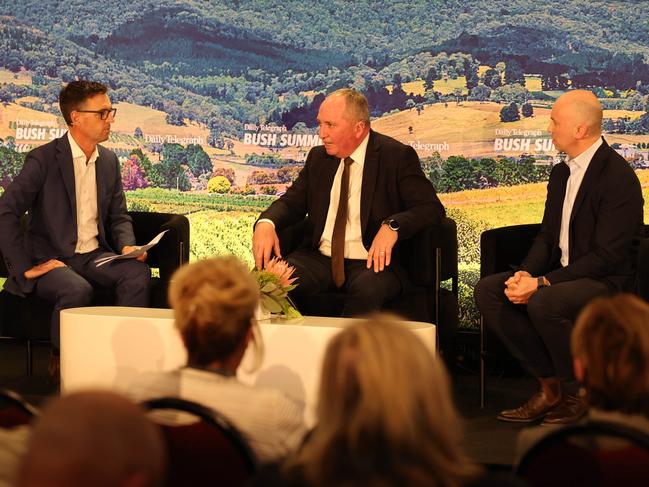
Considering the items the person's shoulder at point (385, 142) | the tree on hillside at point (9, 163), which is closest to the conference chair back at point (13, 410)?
the person's shoulder at point (385, 142)

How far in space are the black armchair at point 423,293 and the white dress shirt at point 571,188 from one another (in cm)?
57

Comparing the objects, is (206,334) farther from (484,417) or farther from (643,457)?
(484,417)

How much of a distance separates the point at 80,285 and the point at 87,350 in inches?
33.5

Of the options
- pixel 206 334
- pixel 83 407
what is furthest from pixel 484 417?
pixel 83 407

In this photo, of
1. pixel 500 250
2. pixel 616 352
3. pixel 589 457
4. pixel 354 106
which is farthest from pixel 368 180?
pixel 589 457

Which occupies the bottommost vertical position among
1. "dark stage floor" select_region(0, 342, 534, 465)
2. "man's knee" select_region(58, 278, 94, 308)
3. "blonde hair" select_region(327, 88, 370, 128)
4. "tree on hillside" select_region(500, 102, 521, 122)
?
"dark stage floor" select_region(0, 342, 534, 465)

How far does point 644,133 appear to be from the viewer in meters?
5.91

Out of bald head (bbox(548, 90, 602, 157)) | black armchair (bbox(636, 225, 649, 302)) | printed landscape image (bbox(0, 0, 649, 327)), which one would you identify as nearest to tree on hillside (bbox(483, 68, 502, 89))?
printed landscape image (bbox(0, 0, 649, 327))

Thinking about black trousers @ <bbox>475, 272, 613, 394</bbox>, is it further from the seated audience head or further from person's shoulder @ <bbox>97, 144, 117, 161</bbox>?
the seated audience head

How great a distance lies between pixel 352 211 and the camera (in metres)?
4.99

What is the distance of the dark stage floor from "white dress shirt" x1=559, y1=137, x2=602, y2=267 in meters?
0.78

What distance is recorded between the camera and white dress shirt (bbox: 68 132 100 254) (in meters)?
5.16

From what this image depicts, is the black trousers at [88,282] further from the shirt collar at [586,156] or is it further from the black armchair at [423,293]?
the shirt collar at [586,156]

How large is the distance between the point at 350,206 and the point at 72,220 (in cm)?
137
